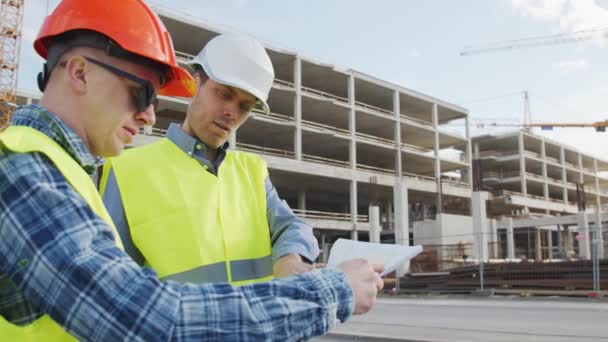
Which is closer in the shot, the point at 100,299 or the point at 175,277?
the point at 100,299

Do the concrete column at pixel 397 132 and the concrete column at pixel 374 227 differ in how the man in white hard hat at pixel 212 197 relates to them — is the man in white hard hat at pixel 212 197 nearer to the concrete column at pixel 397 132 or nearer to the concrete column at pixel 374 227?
the concrete column at pixel 374 227

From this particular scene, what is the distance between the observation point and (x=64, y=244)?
84 centimetres

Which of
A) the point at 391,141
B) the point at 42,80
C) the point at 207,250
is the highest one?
the point at 391,141

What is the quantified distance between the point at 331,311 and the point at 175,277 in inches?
34.8

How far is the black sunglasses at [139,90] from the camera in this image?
109 cm

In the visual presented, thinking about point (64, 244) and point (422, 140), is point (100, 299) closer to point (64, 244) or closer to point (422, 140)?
point (64, 244)

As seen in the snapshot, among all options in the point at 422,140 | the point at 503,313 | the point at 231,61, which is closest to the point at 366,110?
the point at 422,140

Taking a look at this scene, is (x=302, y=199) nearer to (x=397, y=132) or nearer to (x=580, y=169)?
(x=397, y=132)

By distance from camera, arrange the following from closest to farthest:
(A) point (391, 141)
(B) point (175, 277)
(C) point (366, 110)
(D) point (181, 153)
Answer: (B) point (175, 277), (D) point (181, 153), (C) point (366, 110), (A) point (391, 141)

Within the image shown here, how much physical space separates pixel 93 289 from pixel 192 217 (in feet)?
3.14

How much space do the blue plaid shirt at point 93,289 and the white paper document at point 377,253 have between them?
0.43 m

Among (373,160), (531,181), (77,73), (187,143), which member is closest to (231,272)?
(187,143)

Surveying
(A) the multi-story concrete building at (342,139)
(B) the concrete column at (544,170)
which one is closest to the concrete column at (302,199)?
(A) the multi-story concrete building at (342,139)

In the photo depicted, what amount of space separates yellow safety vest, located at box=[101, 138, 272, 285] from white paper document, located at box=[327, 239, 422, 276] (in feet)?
1.48
